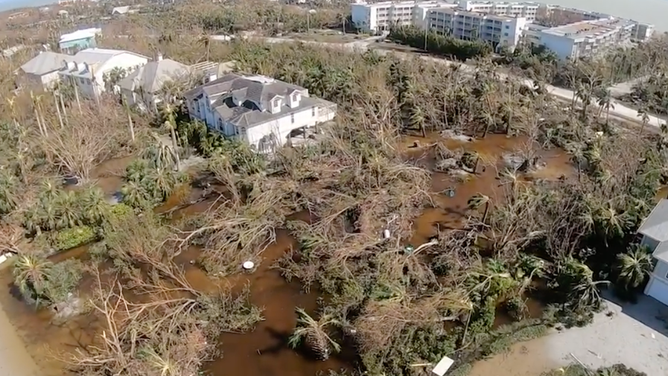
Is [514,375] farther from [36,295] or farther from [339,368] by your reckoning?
[36,295]

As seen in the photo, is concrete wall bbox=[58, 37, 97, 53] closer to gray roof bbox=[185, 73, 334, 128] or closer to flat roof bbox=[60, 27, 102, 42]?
flat roof bbox=[60, 27, 102, 42]

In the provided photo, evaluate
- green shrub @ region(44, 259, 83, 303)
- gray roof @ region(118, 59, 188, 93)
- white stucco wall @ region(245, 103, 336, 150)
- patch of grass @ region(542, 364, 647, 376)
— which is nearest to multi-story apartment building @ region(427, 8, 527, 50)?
white stucco wall @ region(245, 103, 336, 150)

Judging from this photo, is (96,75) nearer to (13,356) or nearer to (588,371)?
(13,356)

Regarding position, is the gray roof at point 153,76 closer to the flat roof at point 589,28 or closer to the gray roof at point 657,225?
the gray roof at point 657,225

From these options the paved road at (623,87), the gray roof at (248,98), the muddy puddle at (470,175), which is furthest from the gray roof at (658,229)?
the paved road at (623,87)

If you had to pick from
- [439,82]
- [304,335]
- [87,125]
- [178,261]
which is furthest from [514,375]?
[87,125]

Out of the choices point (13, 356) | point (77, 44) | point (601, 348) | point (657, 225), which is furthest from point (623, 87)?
point (77, 44)
